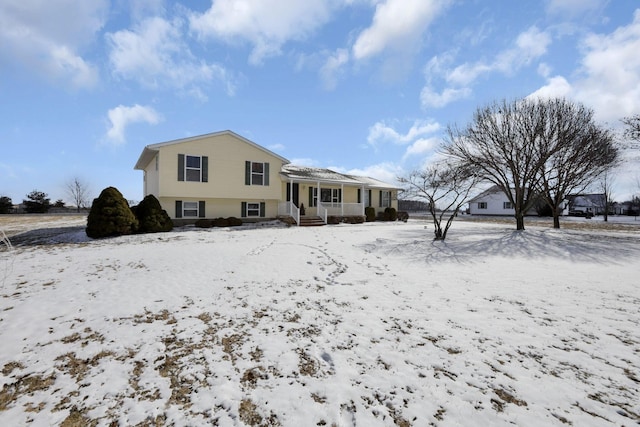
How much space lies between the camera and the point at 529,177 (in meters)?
15.0

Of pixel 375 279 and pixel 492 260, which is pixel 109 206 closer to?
pixel 375 279

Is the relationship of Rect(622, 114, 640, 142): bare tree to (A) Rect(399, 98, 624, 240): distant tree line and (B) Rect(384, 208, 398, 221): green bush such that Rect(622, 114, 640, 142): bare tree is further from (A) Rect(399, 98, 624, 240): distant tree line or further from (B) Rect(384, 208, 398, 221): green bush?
(B) Rect(384, 208, 398, 221): green bush

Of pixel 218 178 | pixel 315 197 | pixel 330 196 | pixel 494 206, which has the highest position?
pixel 218 178

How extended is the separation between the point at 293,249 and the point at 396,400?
7.48m

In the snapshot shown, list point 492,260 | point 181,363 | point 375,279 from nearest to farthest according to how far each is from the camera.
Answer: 1. point 181,363
2. point 375,279
3. point 492,260

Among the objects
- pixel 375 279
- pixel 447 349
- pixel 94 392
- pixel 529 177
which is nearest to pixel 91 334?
pixel 94 392

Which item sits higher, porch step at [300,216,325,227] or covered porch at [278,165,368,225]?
covered porch at [278,165,368,225]

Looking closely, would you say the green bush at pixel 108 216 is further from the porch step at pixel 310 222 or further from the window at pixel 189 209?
the porch step at pixel 310 222

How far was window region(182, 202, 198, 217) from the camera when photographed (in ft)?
57.3

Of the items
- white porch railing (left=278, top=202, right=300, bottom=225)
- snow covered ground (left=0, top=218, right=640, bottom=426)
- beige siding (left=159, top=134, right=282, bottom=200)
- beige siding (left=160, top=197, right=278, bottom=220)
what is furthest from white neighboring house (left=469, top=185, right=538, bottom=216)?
snow covered ground (left=0, top=218, right=640, bottom=426)

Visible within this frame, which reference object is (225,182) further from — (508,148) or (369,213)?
(508,148)

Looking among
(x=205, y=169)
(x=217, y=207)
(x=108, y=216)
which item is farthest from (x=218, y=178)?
(x=108, y=216)

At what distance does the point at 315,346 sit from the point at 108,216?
13.2 m

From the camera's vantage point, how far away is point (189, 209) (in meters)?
17.6
